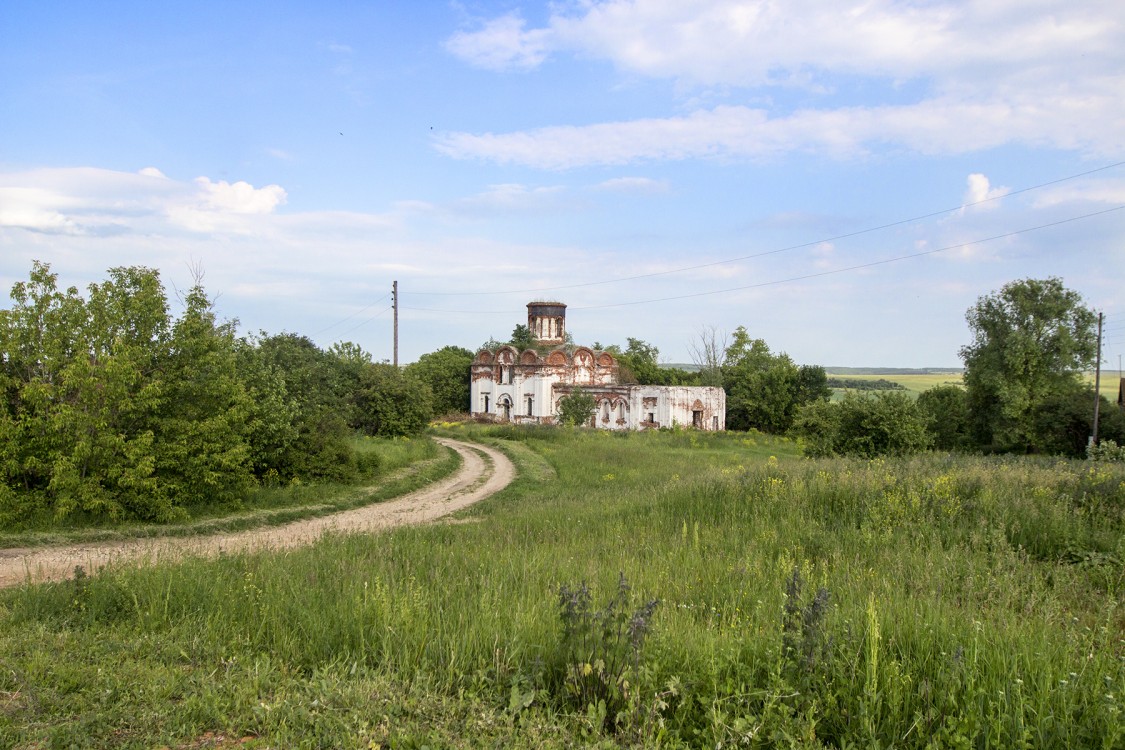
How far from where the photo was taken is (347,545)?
894 cm

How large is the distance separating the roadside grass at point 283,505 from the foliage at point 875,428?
14.9 metres

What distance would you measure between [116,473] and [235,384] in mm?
3290

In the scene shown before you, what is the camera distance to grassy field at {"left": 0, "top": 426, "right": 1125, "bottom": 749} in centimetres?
351

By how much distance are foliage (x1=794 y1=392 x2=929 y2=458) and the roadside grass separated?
14930mm

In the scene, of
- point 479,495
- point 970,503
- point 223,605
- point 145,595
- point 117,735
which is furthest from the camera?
point 479,495

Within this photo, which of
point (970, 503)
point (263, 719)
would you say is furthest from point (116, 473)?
point (970, 503)

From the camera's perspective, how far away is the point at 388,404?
31453 millimetres

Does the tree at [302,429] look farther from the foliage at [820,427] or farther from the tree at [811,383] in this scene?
the tree at [811,383]

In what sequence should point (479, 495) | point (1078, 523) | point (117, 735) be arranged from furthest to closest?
point (479, 495), point (1078, 523), point (117, 735)

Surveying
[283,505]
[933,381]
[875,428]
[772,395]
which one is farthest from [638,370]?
[933,381]

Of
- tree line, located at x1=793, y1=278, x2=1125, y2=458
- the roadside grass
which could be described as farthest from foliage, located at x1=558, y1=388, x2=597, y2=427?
the roadside grass

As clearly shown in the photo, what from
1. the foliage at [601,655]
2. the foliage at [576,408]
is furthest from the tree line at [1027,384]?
the foliage at [601,655]

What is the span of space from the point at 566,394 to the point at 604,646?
145ft

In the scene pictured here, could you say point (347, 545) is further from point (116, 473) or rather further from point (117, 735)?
point (116, 473)
